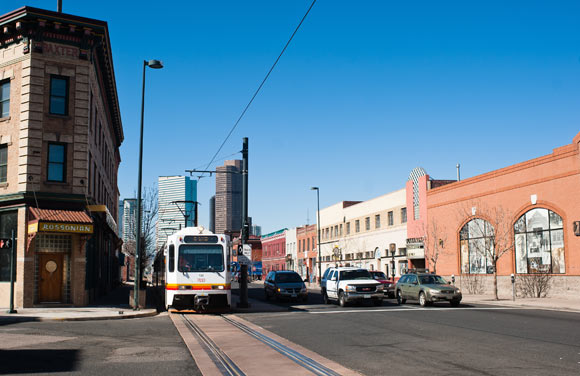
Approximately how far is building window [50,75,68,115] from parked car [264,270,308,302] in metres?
13.5

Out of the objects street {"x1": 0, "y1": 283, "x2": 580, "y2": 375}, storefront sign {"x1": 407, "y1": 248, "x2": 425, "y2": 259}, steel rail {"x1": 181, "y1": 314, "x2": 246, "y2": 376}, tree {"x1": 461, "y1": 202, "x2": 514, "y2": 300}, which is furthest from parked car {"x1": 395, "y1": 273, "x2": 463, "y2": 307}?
storefront sign {"x1": 407, "y1": 248, "x2": 425, "y2": 259}

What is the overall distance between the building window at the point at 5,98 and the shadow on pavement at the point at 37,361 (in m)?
16.8

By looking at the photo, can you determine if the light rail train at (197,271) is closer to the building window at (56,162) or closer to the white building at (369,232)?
the building window at (56,162)

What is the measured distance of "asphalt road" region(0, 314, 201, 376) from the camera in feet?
33.4

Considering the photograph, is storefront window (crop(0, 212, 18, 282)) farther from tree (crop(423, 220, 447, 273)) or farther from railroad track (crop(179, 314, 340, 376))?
tree (crop(423, 220, 447, 273))

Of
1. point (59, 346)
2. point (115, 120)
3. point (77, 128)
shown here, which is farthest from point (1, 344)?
point (115, 120)

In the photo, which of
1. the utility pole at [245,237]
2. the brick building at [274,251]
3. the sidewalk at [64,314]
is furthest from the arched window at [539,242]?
the brick building at [274,251]

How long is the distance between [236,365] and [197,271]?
1224 cm

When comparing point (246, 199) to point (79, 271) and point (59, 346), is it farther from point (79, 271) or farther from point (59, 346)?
point (59, 346)

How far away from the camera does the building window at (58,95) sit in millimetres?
26159

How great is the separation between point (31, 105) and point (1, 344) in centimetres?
1465

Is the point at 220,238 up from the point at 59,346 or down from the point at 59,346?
up

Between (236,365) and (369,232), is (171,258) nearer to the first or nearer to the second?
(236,365)

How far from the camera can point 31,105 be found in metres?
25.2
